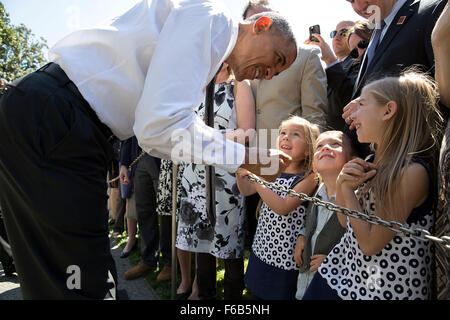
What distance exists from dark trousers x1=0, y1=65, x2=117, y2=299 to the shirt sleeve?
30 centimetres

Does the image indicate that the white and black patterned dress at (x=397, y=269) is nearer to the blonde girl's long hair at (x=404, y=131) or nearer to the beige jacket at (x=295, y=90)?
the blonde girl's long hair at (x=404, y=131)

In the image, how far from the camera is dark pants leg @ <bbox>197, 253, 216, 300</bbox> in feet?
9.93

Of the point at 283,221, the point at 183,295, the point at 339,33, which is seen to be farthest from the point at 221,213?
the point at 339,33

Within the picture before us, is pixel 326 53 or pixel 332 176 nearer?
pixel 332 176

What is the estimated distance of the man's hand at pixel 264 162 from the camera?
1733 mm

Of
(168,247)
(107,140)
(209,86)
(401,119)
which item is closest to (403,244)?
(401,119)

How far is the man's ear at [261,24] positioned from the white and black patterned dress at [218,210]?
4.30 feet

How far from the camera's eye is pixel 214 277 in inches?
122

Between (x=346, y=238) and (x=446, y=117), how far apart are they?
763 millimetres

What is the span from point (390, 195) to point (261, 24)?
1065 millimetres

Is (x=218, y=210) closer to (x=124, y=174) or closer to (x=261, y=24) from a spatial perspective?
(x=261, y=24)

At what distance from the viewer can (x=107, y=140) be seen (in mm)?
1578

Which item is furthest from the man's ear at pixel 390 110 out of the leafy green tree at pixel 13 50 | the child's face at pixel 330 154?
the leafy green tree at pixel 13 50

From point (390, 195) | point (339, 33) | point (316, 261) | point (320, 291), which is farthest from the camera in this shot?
point (339, 33)
